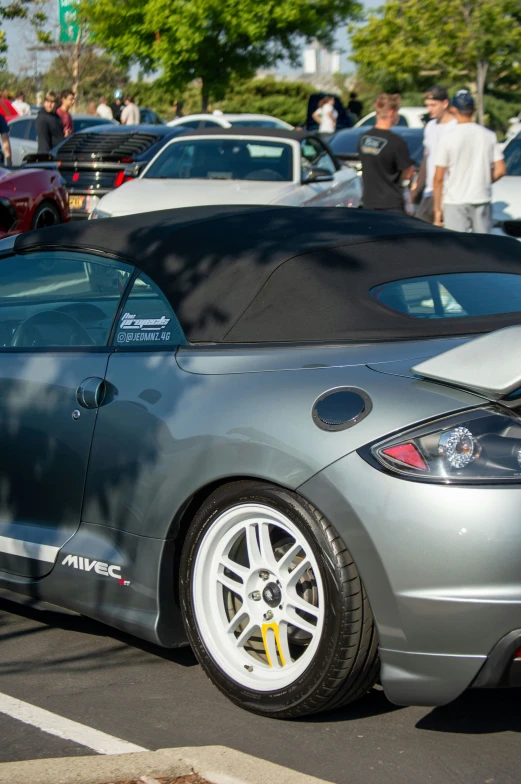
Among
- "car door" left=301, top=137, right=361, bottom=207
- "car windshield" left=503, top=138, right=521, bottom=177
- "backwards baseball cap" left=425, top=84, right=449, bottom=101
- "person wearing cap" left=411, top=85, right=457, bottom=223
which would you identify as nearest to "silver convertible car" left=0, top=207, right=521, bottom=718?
"person wearing cap" left=411, top=85, right=457, bottom=223

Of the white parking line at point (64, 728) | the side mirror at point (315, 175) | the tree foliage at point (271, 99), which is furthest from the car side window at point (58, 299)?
the tree foliage at point (271, 99)

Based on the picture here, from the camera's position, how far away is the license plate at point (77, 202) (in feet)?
52.0

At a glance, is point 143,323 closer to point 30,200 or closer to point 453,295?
point 453,295

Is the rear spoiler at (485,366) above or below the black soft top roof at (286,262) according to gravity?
below

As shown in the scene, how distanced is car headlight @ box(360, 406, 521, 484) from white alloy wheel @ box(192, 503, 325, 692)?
410mm

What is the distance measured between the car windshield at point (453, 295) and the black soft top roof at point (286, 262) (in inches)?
1.5

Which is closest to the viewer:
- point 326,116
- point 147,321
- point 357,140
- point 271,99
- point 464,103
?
point 147,321

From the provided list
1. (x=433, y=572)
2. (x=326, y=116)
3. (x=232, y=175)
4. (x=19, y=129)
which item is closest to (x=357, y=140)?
(x=232, y=175)

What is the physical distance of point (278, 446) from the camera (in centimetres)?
330

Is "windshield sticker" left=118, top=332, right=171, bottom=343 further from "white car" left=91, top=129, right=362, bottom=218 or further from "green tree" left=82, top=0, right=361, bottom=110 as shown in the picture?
"green tree" left=82, top=0, right=361, bottom=110

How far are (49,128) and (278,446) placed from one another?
55.1 feet

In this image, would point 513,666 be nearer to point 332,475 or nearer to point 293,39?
point 332,475

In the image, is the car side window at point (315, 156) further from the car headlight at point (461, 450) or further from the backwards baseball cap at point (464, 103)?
the car headlight at point (461, 450)

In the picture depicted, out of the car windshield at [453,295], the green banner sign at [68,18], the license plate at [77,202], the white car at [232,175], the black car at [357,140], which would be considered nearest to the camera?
the car windshield at [453,295]
